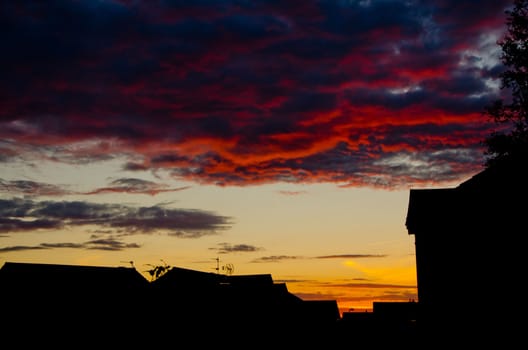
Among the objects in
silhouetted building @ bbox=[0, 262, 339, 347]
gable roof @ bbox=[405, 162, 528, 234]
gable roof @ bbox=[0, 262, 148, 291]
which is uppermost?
gable roof @ bbox=[405, 162, 528, 234]

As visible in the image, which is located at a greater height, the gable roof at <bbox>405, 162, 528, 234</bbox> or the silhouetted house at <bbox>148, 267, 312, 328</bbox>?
the gable roof at <bbox>405, 162, 528, 234</bbox>

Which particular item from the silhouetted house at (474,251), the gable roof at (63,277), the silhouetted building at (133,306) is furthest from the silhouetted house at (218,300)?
the silhouetted house at (474,251)

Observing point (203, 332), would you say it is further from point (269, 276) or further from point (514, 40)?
point (514, 40)

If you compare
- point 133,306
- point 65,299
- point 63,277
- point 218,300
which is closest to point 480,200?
point 218,300

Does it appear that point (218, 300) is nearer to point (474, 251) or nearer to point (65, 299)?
point (65, 299)

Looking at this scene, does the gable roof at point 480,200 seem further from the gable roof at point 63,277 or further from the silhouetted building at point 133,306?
the gable roof at point 63,277

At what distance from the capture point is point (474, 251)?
34750 mm

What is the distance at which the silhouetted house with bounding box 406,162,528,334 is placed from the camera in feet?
108

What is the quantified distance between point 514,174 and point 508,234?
3.13 m

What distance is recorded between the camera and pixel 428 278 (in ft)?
127

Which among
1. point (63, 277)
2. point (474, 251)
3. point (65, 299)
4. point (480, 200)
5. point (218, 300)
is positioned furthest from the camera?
point (218, 300)

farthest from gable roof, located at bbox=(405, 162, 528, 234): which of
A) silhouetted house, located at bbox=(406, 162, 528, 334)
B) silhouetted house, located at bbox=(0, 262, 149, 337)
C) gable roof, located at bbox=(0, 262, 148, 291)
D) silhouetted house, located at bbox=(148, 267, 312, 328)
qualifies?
gable roof, located at bbox=(0, 262, 148, 291)

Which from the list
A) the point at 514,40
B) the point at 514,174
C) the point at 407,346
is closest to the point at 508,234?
the point at 514,174

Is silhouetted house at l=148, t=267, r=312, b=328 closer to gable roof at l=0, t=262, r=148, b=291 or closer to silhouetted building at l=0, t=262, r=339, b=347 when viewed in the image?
silhouetted building at l=0, t=262, r=339, b=347
